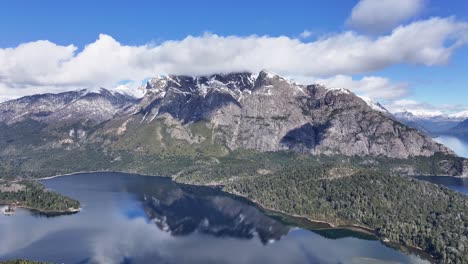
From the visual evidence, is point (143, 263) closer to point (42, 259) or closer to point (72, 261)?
point (72, 261)

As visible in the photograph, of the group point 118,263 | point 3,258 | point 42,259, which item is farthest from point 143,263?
point 3,258

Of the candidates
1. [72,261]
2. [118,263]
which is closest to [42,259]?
[72,261]

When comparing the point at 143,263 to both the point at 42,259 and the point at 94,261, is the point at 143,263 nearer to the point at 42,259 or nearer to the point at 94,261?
the point at 94,261

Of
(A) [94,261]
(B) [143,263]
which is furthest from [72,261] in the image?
(B) [143,263]

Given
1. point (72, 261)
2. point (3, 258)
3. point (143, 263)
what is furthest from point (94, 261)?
point (3, 258)

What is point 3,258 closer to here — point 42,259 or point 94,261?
point 42,259

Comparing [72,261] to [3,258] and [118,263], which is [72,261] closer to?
[118,263]
